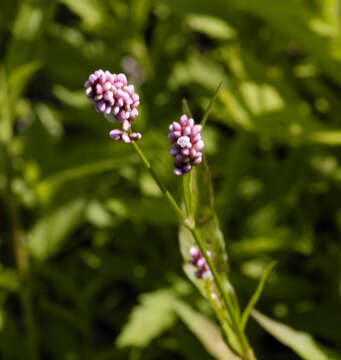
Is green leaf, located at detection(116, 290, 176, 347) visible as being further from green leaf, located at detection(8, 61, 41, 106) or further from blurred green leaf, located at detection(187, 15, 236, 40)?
blurred green leaf, located at detection(187, 15, 236, 40)

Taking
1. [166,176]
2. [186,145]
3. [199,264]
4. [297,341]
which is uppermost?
[186,145]

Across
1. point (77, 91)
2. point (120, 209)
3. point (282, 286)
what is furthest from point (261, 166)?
point (77, 91)

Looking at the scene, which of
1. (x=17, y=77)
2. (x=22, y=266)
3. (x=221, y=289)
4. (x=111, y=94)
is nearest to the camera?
(x=111, y=94)

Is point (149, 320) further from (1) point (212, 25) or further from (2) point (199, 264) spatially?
(1) point (212, 25)

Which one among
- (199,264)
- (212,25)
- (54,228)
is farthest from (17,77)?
(199,264)

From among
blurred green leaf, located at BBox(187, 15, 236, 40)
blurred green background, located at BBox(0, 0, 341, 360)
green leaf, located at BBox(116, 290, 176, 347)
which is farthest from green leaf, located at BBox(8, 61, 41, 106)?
green leaf, located at BBox(116, 290, 176, 347)

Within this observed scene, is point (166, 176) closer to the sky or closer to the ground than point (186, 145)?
closer to the ground

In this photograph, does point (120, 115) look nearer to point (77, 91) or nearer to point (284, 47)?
point (77, 91)
